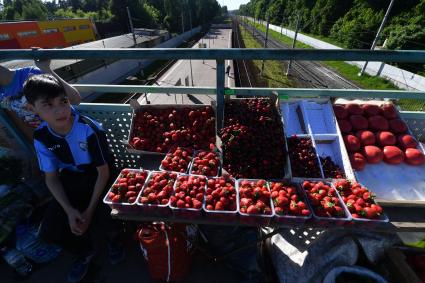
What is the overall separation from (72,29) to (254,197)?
37.4 meters

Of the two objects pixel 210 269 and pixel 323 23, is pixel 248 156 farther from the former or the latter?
pixel 323 23

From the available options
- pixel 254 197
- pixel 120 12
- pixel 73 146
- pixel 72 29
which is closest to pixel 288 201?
pixel 254 197

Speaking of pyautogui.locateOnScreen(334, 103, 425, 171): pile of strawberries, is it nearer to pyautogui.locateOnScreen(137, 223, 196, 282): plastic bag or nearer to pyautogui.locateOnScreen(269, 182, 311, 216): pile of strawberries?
pyautogui.locateOnScreen(269, 182, 311, 216): pile of strawberries

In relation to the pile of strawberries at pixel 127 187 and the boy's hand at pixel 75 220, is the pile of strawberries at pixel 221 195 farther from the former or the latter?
the boy's hand at pixel 75 220

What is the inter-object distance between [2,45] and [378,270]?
3033cm

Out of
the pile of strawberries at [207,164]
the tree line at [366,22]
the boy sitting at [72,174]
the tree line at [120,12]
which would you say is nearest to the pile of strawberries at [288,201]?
the pile of strawberries at [207,164]

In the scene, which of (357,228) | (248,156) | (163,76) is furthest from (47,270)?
(163,76)

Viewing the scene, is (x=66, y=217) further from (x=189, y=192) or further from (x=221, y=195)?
(x=221, y=195)

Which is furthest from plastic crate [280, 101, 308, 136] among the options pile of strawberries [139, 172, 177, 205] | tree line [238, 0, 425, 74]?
tree line [238, 0, 425, 74]

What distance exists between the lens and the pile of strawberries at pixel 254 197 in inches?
73.7

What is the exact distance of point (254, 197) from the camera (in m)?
1.98

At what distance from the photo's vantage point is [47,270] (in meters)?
2.52

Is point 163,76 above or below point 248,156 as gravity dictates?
below

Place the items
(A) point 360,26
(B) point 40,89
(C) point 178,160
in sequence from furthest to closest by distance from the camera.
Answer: (A) point 360,26 → (C) point 178,160 → (B) point 40,89
